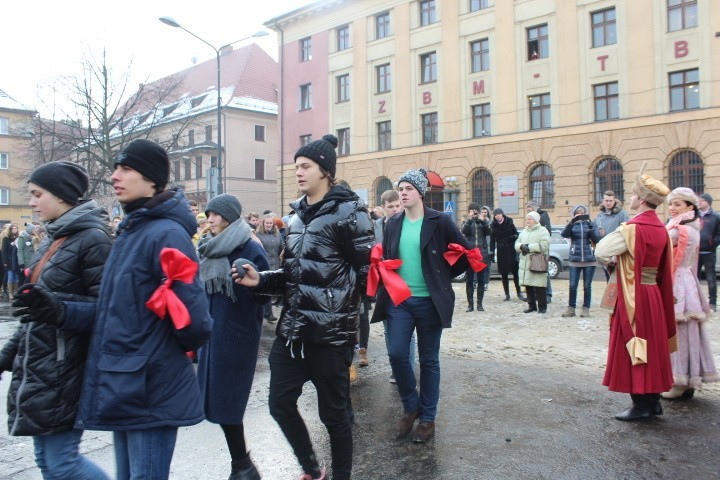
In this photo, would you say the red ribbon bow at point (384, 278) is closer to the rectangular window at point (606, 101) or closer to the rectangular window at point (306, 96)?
the rectangular window at point (606, 101)

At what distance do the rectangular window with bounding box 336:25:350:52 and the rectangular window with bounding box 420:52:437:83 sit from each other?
5743 mm

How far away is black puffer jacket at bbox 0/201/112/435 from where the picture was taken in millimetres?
2785

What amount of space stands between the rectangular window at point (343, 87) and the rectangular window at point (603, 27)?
14.8 meters

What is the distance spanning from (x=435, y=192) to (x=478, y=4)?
986 cm

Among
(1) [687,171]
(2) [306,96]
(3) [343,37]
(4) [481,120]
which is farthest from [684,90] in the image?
(2) [306,96]

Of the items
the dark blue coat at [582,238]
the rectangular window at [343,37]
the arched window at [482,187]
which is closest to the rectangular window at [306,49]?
the rectangular window at [343,37]

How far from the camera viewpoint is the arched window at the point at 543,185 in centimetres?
2988

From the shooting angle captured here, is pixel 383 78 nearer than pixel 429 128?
No

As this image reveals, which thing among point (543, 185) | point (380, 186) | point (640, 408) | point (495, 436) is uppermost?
point (380, 186)

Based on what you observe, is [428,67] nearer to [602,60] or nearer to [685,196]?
[602,60]

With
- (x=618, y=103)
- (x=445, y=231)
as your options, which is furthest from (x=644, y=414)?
(x=618, y=103)

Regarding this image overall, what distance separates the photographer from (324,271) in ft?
11.7

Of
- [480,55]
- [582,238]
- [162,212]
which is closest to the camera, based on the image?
[162,212]

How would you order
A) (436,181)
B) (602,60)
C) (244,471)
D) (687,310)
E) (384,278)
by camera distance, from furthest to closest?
(436,181) → (602,60) → (687,310) → (384,278) → (244,471)
